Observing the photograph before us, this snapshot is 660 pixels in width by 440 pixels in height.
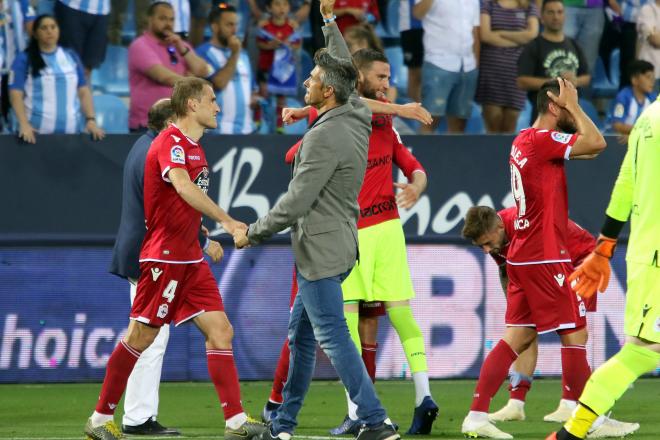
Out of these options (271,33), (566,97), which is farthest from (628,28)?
(566,97)

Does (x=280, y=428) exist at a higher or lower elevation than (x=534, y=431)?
higher

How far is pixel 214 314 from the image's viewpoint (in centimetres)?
728

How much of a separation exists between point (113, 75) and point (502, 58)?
12.8 feet

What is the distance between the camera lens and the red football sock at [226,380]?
7.11m

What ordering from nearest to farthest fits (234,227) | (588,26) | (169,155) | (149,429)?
(234,227) → (169,155) → (149,429) → (588,26)

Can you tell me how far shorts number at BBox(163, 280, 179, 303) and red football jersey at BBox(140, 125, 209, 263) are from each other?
12 centimetres

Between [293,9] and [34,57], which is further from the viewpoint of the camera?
[293,9]

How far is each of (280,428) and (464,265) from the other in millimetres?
4172

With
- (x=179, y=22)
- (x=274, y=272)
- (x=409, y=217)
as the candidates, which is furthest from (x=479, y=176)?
(x=179, y=22)

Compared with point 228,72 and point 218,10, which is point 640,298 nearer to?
point 228,72

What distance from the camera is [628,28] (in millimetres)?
13289

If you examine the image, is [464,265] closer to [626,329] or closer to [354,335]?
[354,335]

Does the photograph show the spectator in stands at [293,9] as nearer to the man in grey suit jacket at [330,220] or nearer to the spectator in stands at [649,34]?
the spectator in stands at [649,34]

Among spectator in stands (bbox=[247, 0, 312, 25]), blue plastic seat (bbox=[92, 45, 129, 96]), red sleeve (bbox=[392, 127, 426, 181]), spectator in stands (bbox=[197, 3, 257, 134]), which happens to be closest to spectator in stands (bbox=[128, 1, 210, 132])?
spectator in stands (bbox=[197, 3, 257, 134])
